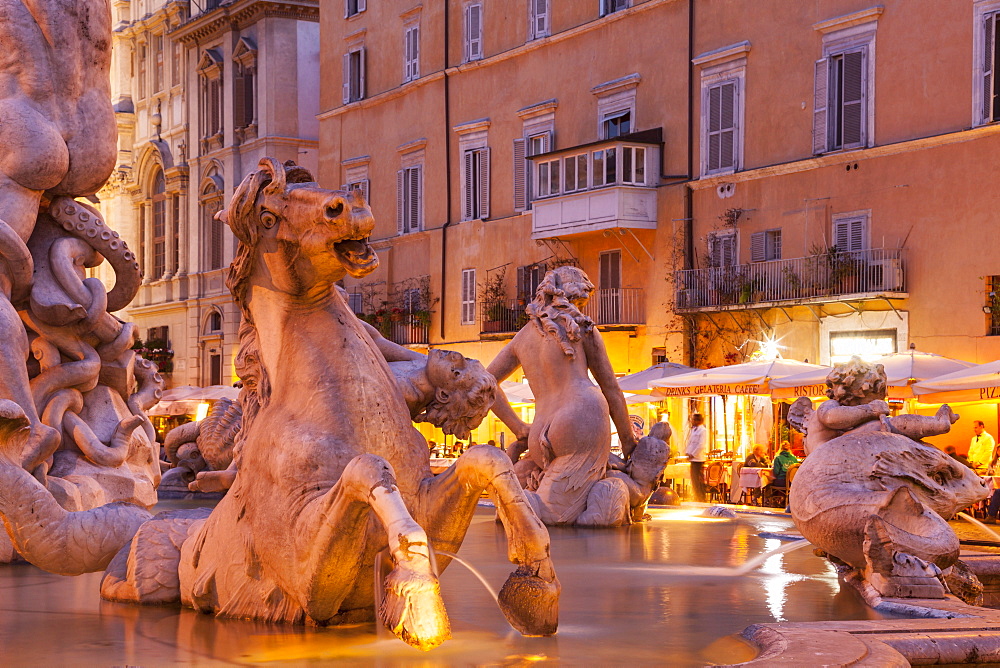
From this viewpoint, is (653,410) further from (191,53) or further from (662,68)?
(191,53)

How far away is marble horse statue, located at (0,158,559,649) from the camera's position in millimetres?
4266

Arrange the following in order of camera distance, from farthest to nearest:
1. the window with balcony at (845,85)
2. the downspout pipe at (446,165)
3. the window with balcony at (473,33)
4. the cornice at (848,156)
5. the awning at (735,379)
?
the downspout pipe at (446,165) → the window with balcony at (473,33) → the window with balcony at (845,85) → the cornice at (848,156) → the awning at (735,379)

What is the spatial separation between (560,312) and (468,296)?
31783mm

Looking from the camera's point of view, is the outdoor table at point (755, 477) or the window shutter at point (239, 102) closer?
the outdoor table at point (755, 477)

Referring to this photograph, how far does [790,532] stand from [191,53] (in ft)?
166

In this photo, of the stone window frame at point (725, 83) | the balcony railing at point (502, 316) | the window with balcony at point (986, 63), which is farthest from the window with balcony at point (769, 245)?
the balcony railing at point (502, 316)

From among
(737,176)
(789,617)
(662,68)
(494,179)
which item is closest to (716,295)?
(737,176)

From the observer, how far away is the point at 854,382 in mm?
6734

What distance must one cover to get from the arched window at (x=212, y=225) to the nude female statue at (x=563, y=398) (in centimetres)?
4483

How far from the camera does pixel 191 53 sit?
56438mm

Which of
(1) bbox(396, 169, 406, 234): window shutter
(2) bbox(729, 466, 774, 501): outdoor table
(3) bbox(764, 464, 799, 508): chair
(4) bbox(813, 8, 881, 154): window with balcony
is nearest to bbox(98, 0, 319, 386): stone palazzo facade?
(1) bbox(396, 169, 406, 234): window shutter

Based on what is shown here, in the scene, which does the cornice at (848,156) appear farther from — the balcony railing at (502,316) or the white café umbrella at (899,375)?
the white café umbrella at (899,375)

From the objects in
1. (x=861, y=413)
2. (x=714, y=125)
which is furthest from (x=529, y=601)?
(x=714, y=125)

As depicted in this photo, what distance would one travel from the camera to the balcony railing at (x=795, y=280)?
29156 millimetres
